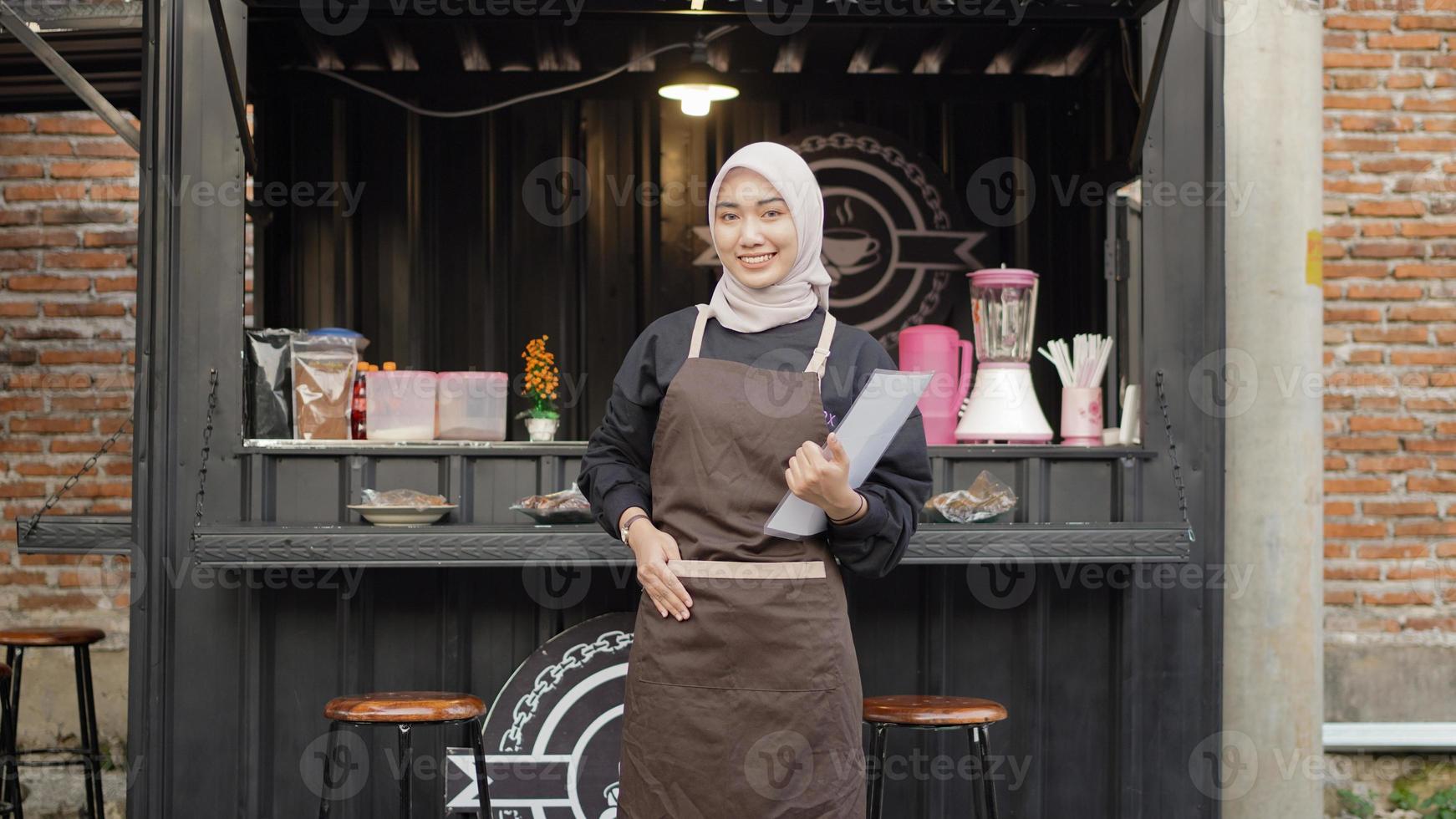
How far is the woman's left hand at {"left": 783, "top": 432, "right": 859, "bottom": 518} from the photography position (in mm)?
1922

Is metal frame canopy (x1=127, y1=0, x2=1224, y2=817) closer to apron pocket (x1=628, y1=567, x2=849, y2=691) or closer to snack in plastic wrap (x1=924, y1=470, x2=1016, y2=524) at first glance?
snack in plastic wrap (x1=924, y1=470, x2=1016, y2=524)

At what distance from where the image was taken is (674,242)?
545 centimetres

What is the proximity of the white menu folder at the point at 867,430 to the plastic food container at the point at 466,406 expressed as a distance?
1.90m

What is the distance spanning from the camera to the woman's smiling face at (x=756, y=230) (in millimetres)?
2170

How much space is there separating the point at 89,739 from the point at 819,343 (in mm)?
3197

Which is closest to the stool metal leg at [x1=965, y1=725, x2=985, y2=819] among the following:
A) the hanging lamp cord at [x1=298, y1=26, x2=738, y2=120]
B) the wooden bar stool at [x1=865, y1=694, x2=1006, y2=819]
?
the wooden bar stool at [x1=865, y1=694, x2=1006, y2=819]

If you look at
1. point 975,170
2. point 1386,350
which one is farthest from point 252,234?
point 1386,350

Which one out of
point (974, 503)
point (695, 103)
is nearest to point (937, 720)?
point (974, 503)

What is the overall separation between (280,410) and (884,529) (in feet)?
7.17

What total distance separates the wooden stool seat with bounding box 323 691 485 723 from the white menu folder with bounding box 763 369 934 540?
1.22 meters

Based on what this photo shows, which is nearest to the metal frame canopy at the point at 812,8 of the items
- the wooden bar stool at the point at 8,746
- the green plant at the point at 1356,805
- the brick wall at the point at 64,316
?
the brick wall at the point at 64,316

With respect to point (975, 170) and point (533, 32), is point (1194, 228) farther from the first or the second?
point (533, 32)
